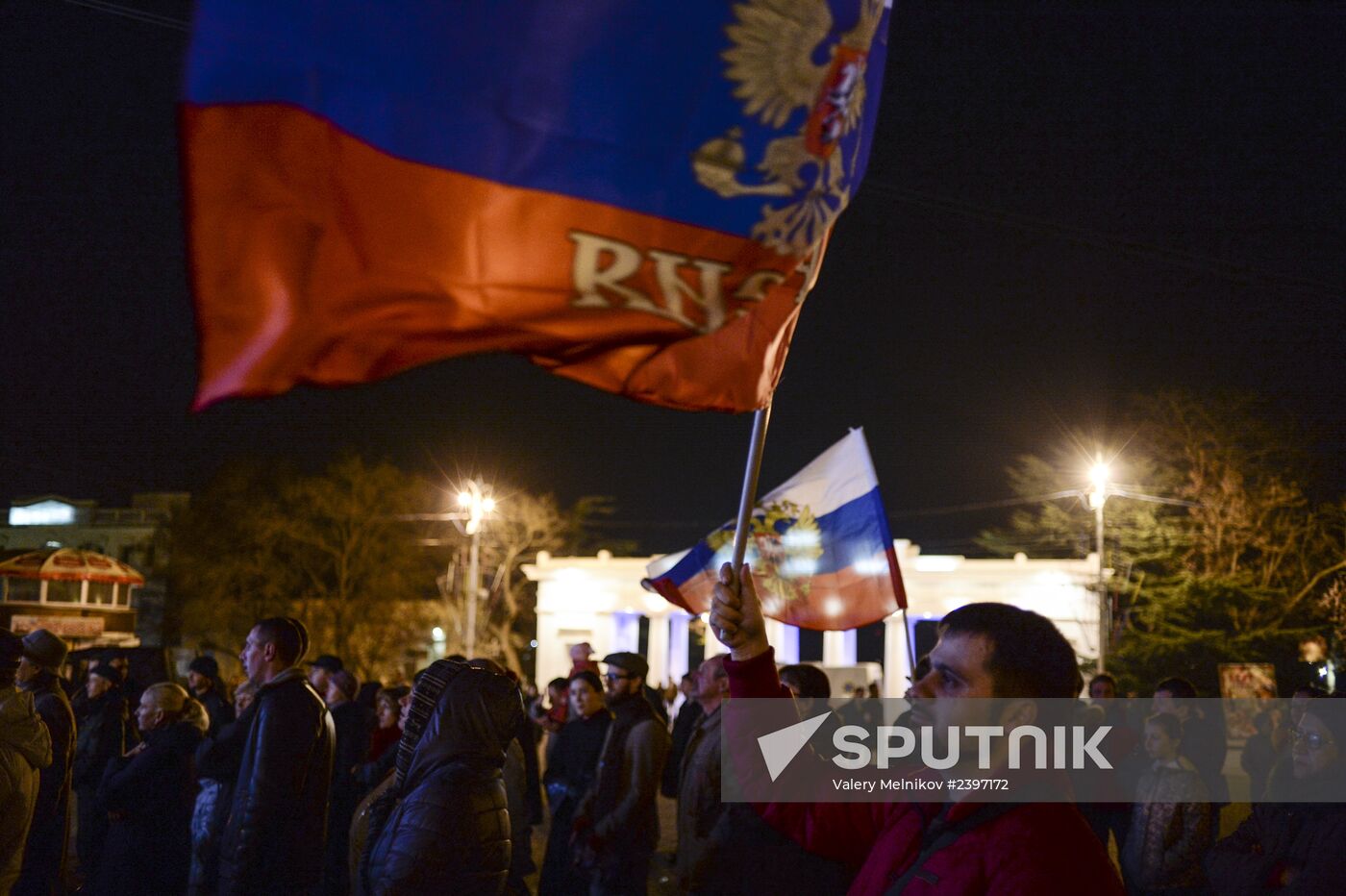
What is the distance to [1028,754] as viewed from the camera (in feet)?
9.10

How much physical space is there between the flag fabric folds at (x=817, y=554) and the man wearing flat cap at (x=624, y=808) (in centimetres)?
115

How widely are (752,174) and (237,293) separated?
140 cm

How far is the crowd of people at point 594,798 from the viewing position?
2.90 meters

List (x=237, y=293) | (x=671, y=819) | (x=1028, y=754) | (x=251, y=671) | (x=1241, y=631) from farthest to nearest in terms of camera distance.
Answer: (x=1241, y=631), (x=671, y=819), (x=251, y=671), (x=237, y=293), (x=1028, y=754)

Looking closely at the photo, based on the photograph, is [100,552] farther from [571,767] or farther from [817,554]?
[817,554]

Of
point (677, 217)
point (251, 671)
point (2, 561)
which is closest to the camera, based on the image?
point (677, 217)

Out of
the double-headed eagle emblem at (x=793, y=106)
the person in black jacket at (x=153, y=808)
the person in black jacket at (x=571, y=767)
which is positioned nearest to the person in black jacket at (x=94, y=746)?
the person in black jacket at (x=153, y=808)

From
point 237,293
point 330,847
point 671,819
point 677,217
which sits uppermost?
point 677,217

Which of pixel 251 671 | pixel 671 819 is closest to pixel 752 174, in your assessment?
pixel 251 671

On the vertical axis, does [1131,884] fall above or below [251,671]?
below

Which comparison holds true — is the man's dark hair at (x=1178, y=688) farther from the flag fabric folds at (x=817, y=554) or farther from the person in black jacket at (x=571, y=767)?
the person in black jacket at (x=571, y=767)

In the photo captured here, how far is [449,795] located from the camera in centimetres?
470

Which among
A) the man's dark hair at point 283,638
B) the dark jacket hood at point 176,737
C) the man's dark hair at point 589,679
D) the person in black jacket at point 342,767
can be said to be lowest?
the person in black jacket at point 342,767

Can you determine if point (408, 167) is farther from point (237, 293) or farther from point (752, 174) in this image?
point (752, 174)
